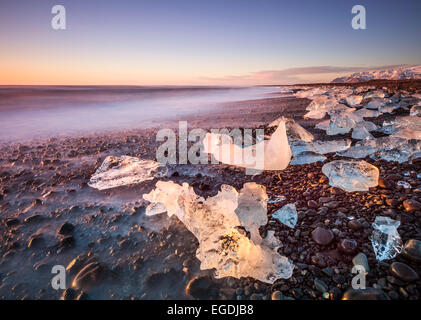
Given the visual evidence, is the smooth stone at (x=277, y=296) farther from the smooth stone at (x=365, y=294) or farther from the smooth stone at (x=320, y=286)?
the smooth stone at (x=365, y=294)

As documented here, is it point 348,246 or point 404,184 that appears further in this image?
point 404,184

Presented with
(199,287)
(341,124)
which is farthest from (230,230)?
(341,124)

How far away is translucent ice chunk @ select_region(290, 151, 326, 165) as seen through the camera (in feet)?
8.94

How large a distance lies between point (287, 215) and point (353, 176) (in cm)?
84

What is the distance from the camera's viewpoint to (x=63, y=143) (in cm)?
452

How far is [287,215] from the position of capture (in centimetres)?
174

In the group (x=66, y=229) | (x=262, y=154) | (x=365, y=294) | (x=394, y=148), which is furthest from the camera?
(x=262, y=154)

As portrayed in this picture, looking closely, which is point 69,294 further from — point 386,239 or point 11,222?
point 386,239
